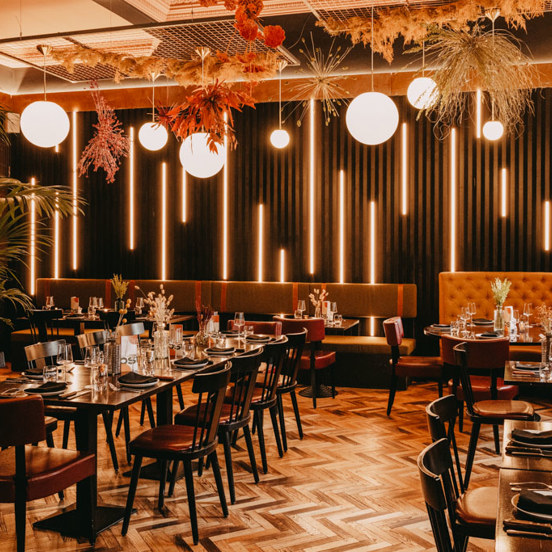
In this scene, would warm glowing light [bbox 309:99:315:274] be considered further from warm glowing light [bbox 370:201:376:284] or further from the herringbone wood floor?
the herringbone wood floor

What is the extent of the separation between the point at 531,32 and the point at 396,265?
2.93 m

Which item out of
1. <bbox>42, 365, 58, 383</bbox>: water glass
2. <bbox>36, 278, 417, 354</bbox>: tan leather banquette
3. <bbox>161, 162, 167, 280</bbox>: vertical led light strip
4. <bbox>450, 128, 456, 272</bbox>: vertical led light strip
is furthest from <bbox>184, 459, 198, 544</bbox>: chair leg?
<bbox>161, 162, 167, 280</bbox>: vertical led light strip

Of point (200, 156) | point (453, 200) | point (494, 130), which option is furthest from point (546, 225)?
point (200, 156)

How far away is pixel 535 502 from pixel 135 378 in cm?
228

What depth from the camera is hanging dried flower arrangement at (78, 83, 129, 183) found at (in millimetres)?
8711

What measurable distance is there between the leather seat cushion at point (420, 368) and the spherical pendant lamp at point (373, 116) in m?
2.11

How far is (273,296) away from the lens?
8.24 m

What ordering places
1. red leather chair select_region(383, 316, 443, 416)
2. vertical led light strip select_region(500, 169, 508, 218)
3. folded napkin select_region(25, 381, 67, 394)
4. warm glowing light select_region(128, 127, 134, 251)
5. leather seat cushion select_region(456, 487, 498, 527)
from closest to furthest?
leather seat cushion select_region(456, 487, 498, 527) < folded napkin select_region(25, 381, 67, 394) < red leather chair select_region(383, 316, 443, 416) < vertical led light strip select_region(500, 169, 508, 218) < warm glowing light select_region(128, 127, 134, 251)

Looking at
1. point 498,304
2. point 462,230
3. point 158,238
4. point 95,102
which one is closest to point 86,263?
point 158,238

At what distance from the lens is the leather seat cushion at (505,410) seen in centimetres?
412

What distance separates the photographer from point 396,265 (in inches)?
313

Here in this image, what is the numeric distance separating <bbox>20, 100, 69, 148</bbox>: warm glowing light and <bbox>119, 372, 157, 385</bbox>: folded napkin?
2.87 m

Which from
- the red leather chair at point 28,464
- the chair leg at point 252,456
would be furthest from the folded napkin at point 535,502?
the chair leg at point 252,456

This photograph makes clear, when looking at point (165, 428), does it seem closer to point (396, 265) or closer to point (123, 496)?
point (123, 496)
